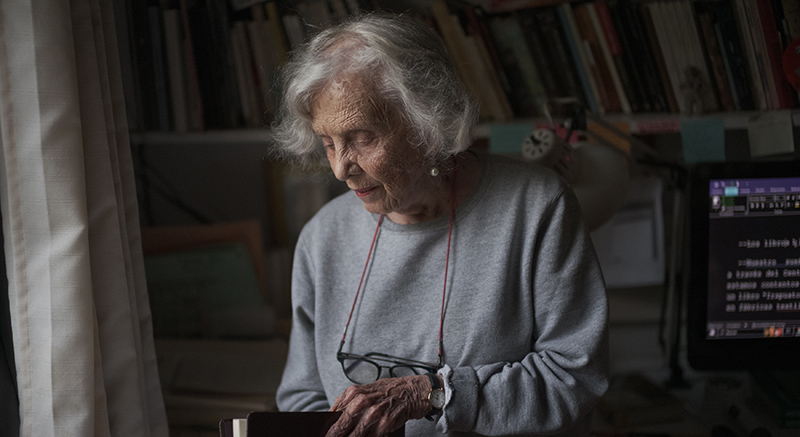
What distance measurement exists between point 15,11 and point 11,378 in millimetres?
565

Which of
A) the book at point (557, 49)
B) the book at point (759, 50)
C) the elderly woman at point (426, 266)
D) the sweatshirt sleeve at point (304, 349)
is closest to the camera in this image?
the elderly woman at point (426, 266)

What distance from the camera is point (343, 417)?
92cm

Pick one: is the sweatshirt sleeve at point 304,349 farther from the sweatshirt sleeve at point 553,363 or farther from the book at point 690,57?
the book at point 690,57

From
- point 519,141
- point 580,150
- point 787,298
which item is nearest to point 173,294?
point 519,141

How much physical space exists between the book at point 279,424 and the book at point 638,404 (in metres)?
0.76

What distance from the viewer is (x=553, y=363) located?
103 cm

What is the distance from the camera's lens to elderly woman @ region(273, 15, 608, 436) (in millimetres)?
967

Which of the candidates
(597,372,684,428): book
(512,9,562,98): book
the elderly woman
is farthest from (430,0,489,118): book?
(597,372,684,428): book

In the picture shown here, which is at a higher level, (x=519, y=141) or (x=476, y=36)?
(x=476, y=36)

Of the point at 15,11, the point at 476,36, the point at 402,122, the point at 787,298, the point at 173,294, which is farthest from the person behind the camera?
the point at 173,294

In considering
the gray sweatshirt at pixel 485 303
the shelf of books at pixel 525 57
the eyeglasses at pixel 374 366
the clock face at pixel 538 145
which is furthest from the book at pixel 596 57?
the eyeglasses at pixel 374 366

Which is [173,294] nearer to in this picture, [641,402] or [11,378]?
[11,378]

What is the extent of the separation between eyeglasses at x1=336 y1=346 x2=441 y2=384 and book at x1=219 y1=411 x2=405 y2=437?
0.61 feet

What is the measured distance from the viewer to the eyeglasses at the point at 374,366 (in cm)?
108
